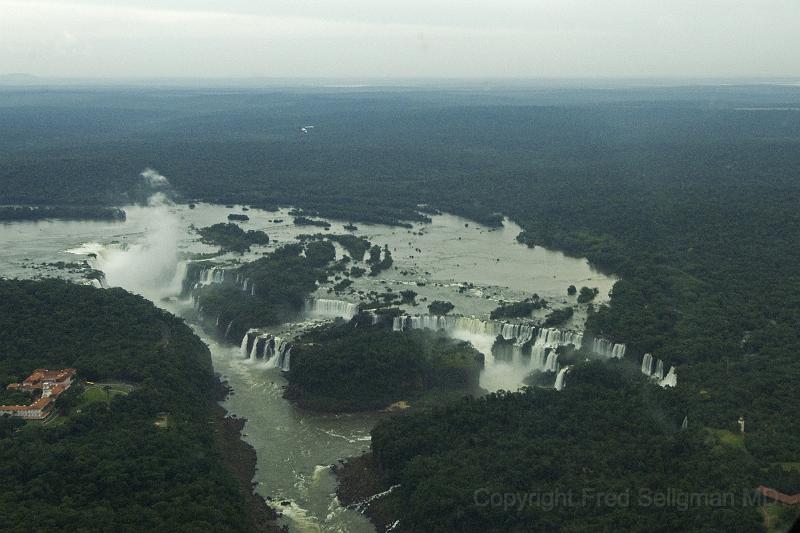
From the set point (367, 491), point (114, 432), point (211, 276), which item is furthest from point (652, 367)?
point (211, 276)

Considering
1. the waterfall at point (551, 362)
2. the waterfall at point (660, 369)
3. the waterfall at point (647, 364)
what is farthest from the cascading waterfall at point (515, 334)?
the waterfall at point (660, 369)

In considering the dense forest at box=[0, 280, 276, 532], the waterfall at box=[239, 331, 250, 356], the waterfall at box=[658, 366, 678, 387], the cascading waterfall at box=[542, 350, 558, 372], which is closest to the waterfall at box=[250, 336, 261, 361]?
the waterfall at box=[239, 331, 250, 356]

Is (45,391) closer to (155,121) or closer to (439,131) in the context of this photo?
(439,131)

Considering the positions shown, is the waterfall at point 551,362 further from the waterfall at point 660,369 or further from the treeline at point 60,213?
the treeline at point 60,213

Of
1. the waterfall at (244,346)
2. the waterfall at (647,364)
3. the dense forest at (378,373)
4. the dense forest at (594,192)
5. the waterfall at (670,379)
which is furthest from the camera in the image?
the waterfall at (244,346)

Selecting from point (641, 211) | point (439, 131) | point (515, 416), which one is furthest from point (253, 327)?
point (439, 131)
